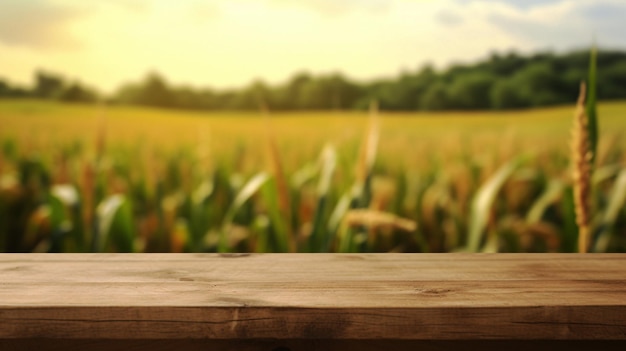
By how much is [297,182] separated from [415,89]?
1.22 metres

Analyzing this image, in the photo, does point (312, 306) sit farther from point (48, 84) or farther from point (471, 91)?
point (48, 84)

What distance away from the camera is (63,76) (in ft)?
9.21

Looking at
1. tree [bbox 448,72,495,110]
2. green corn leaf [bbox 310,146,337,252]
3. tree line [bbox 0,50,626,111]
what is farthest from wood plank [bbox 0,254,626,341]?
tree [bbox 448,72,495,110]

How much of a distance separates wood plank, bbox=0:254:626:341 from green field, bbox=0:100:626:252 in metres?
0.35

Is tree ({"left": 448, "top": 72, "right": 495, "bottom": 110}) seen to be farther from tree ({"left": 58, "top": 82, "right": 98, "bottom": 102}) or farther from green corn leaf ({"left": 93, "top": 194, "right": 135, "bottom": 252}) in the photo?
green corn leaf ({"left": 93, "top": 194, "right": 135, "bottom": 252})

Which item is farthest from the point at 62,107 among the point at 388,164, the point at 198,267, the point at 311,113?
the point at 198,267

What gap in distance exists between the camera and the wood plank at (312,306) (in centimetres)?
40

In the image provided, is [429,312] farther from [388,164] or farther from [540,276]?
[388,164]

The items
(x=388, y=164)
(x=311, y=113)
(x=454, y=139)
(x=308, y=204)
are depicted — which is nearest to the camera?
(x=308, y=204)

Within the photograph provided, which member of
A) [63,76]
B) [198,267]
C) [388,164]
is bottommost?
[388,164]

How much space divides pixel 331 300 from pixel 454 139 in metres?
2.22

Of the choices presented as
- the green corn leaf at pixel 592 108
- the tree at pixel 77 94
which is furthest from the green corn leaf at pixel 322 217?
the tree at pixel 77 94

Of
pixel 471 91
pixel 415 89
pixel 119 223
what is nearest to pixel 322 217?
pixel 119 223

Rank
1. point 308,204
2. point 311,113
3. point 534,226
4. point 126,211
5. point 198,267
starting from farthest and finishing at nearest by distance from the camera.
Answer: point 311,113, point 308,204, point 534,226, point 126,211, point 198,267
